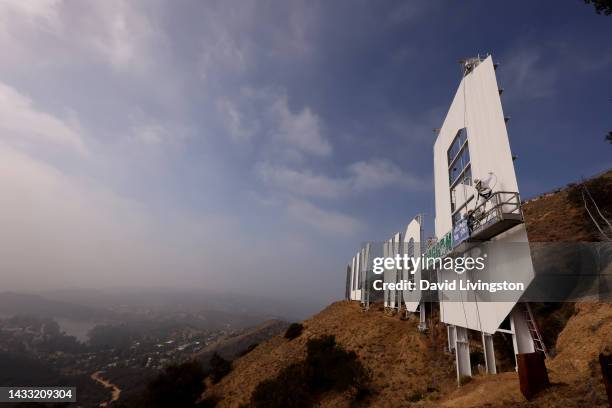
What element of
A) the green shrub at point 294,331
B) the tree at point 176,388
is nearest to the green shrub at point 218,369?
the tree at point 176,388

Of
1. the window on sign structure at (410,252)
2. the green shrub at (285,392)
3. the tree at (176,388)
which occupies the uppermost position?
the window on sign structure at (410,252)

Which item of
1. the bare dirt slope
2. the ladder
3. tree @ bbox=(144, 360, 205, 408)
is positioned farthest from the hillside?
tree @ bbox=(144, 360, 205, 408)

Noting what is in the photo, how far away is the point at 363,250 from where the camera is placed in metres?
52.8

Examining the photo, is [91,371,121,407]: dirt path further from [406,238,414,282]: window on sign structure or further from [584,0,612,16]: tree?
[584,0,612,16]: tree

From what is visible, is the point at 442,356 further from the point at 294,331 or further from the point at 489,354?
the point at 294,331

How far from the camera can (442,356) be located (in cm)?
2548

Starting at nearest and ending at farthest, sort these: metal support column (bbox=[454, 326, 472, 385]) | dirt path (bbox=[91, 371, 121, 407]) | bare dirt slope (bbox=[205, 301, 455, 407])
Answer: metal support column (bbox=[454, 326, 472, 385]) < bare dirt slope (bbox=[205, 301, 455, 407]) < dirt path (bbox=[91, 371, 121, 407])

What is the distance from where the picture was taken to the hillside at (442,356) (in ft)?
39.2

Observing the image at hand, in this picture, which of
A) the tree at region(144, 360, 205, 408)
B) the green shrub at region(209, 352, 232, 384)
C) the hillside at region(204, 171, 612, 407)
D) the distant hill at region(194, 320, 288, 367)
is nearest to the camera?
the hillside at region(204, 171, 612, 407)

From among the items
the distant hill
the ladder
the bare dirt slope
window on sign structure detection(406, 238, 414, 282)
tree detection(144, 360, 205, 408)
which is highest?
window on sign structure detection(406, 238, 414, 282)

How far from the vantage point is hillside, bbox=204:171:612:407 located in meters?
12.0

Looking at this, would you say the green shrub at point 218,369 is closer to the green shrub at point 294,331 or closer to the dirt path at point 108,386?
the green shrub at point 294,331

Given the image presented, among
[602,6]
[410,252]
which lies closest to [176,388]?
[410,252]

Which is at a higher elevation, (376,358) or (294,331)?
Result: (294,331)
